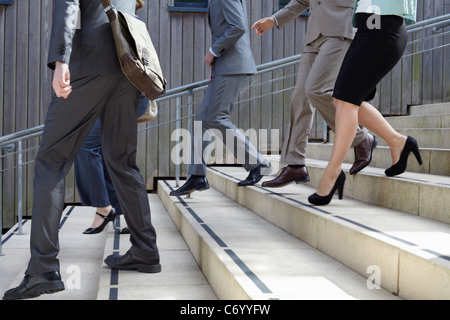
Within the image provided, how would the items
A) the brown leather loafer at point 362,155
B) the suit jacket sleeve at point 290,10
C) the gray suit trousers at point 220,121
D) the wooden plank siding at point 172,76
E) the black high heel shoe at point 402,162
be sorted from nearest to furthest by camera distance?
the black high heel shoe at point 402,162
the brown leather loafer at point 362,155
the suit jacket sleeve at point 290,10
the gray suit trousers at point 220,121
the wooden plank siding at point 172,76

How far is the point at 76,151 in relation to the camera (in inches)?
85.7

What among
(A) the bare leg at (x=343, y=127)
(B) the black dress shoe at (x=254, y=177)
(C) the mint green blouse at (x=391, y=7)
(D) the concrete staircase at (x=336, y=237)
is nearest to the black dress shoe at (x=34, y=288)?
(D) the concrete staircase at (x=336, y=237)

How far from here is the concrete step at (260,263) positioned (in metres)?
1.78

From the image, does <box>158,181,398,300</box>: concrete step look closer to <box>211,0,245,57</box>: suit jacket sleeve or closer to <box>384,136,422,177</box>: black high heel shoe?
<box>384,136,422,177</box>: black high heel shoe

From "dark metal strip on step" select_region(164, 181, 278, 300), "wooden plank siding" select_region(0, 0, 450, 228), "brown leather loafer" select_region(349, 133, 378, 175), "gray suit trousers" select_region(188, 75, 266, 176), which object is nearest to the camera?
"dark metal strip on step" select_region(164, 181, 278, 300)

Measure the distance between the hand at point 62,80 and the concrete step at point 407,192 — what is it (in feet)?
5.11

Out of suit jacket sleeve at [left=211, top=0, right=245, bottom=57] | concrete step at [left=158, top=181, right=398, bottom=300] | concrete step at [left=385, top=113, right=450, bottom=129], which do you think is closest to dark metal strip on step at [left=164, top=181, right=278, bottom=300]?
concrete step at [left=158, top=181, right=398, bottom=300]

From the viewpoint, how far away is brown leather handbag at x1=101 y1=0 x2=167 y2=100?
7.02ft

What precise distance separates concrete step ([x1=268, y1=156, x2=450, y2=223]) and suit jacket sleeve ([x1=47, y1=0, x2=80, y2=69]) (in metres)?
1.60

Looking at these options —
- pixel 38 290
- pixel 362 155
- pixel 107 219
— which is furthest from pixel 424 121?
pixel 38 290

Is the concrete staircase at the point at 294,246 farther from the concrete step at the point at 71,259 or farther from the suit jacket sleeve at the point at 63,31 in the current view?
the suit jacket sleeve at the point at 63,31

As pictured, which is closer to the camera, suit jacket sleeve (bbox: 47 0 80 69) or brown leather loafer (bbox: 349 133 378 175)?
suit jacket sleeve (bbox: 47 0 80 69)

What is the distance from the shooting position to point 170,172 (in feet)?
20.2

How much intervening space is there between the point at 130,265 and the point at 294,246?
2.32 ft
